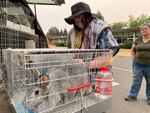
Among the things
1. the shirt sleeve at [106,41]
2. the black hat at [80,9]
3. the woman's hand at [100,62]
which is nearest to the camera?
the woman's hand at [100,62]

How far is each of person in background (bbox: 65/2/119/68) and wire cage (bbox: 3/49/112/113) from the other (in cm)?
24

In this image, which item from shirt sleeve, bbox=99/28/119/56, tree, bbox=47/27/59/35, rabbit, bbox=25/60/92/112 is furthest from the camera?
tree, bbox=47/27/59/35

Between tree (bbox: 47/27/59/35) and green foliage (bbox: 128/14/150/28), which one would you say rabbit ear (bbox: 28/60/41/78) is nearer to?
green foliage (bbox: 128/14/150/28)

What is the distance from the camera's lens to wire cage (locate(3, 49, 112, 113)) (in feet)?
5.79

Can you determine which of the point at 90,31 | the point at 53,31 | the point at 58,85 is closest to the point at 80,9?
the point at 90,31

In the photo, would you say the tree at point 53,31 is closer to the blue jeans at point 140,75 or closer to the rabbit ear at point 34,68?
the blue jeans at point 140,75

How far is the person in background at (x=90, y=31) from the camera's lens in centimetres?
255

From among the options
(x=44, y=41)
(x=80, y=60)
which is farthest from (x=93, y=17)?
(x=44, y=41)

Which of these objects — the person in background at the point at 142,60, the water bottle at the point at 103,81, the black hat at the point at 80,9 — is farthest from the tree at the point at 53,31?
the water bottle at the point at 103,81

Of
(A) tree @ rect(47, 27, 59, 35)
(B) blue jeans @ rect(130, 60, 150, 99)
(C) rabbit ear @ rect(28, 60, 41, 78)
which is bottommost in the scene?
(B) blue jeans @ rect(130, 60, 150, 99)

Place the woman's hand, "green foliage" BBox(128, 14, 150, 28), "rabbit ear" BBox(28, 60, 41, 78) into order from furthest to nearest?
"green foliage" BBox(128, 14, 150, 28)
the woman's hand
"rabbit ear" BBox(28, 60, 41, 78)

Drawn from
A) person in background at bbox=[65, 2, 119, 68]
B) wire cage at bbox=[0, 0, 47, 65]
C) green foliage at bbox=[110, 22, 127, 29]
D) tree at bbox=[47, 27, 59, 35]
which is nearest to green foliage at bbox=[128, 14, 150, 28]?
green foliage at bbox=[110, 22, 127, 29]

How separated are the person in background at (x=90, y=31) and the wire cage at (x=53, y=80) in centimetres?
24

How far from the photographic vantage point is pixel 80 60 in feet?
7.07
